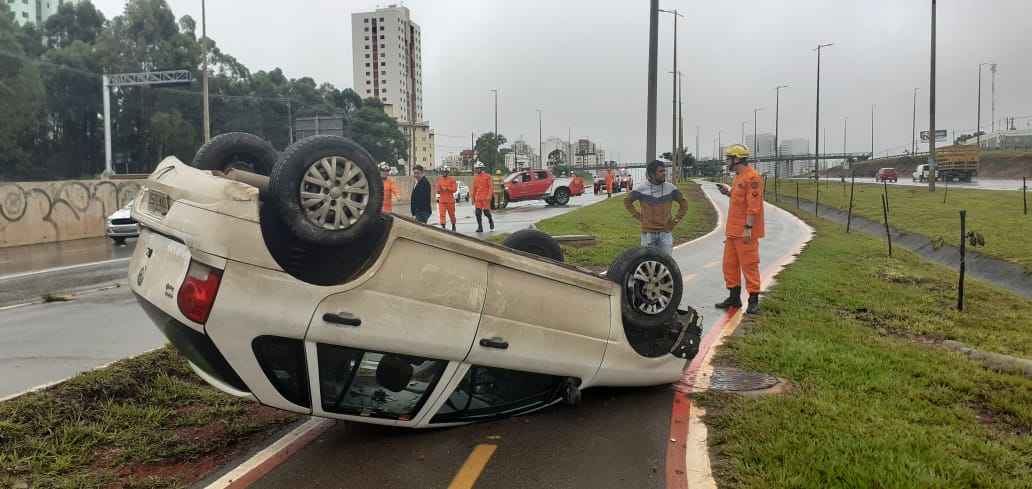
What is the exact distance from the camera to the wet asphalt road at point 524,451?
12.6ft

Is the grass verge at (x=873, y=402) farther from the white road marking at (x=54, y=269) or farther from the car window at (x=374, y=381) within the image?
the white road marking at (x=54, y=269)

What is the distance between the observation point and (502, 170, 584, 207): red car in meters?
33.3

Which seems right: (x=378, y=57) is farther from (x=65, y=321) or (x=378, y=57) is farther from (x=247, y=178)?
(x=247, y=178)

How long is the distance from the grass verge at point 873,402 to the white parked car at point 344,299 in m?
1.15

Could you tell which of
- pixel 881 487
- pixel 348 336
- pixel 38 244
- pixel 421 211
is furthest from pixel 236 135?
pixel 38 244

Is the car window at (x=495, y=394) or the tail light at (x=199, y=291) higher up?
the tail light at (x=199, y=291)

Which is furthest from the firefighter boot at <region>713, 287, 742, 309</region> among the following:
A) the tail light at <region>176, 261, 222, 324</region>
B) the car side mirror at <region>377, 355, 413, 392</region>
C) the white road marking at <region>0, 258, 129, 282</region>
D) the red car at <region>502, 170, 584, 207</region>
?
the red car at <region>502, 170, 584, 207</region>

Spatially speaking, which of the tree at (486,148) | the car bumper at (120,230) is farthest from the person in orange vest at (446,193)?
the tree at (486,148)

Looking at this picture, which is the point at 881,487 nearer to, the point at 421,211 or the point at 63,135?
the point at 421,211

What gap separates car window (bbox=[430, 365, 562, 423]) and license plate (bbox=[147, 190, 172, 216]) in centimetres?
174

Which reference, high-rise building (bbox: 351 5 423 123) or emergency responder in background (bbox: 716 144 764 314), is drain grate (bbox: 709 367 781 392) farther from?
high-rise building (bbox: 351 5 423 123)

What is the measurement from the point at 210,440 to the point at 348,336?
162 cm

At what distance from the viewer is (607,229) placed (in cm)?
1895

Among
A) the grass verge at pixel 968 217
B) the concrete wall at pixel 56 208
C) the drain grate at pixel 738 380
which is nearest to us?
the drain grate at pixel 738 380
